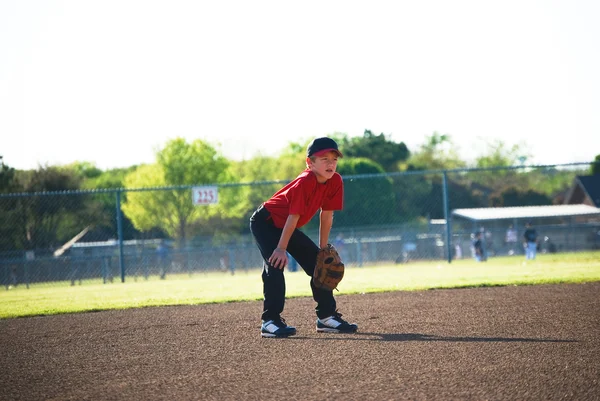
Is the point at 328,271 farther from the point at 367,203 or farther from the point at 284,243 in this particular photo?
the point at 367,203

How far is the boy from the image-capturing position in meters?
6.53

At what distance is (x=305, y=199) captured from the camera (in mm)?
6551

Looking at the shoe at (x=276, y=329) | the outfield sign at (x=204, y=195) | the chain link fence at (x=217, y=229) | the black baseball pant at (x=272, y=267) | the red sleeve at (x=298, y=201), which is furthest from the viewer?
the chain link fence at (x=217, y=229)

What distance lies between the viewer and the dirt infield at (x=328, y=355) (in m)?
4.30

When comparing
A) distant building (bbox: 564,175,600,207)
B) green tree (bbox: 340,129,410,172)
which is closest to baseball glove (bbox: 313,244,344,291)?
distant building (bbox: 564,175,600,207)

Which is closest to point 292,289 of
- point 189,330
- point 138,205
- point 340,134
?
point 189,330

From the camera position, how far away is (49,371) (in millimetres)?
5465

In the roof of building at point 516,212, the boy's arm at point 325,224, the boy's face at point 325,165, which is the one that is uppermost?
the boy's face at point 325,165

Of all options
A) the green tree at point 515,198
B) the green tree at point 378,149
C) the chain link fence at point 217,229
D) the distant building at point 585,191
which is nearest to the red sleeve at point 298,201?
the chain link fence at point 217,229

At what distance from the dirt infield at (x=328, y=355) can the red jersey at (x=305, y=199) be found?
110 cm

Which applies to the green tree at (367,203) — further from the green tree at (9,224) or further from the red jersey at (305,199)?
the red jersey at (305,199)

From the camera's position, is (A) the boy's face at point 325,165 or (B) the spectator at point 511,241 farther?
(B) the spectator at point 511,241

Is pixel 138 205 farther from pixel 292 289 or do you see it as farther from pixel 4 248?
pixel 292 289

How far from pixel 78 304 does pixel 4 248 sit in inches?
635
